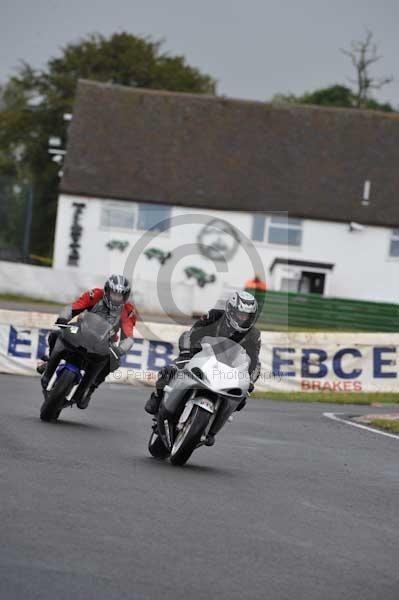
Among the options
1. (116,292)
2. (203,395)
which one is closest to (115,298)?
(116,292)

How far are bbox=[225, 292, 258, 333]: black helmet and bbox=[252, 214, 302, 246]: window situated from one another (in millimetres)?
42329

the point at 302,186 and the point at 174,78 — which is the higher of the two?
the point at 174,78

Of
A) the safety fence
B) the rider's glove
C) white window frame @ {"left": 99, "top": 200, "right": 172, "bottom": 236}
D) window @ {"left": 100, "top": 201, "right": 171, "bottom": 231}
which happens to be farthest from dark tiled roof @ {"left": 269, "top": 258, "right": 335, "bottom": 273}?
the rider's glove

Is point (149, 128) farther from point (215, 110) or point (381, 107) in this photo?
point (381, 107)

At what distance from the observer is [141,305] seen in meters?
46.2

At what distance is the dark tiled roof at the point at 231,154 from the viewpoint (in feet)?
176

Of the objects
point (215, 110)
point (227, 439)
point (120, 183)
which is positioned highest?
point (215, 110)

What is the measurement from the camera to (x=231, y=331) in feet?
37.0

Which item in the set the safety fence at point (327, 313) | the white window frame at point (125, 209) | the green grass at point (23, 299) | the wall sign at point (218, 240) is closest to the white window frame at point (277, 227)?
the wall sign at point (218, 240)

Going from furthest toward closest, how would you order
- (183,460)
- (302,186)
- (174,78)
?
(174,78)
(302,186)
(183,460)

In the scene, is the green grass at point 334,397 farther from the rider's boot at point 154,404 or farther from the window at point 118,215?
the window at point 118,215

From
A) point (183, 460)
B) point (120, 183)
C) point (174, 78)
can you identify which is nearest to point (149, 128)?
point (120, 183)

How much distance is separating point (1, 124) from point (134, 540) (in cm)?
6742

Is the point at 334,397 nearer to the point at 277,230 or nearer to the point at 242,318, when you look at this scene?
the point at 242,318
